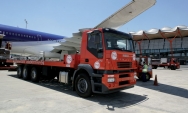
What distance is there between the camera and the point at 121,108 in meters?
5.59

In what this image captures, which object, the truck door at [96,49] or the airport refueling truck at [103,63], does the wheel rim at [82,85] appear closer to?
the airport refueling truck at [103,63]

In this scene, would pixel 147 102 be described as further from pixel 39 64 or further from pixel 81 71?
pixel 39 64

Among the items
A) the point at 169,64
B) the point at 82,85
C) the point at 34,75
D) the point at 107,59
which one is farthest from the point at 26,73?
the point at 169,64

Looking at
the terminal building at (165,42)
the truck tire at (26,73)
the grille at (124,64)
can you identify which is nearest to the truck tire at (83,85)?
the grille at (124,64)

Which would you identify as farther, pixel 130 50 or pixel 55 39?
pixel 55 39

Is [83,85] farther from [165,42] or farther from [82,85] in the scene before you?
[165,42]

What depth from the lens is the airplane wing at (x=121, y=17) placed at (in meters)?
8.98

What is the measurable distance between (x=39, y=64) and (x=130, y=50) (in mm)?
5562

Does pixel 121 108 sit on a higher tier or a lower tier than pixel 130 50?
lower

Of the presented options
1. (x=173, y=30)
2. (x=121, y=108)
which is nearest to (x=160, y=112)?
(x=121, y=108)

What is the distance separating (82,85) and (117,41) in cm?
231

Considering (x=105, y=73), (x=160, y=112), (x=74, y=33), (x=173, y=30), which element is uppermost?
(x=173, y=30)

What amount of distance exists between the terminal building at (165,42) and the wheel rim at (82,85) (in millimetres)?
47552

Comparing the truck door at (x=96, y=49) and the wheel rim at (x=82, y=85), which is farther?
the wheel rim at (x=82, y=85)
